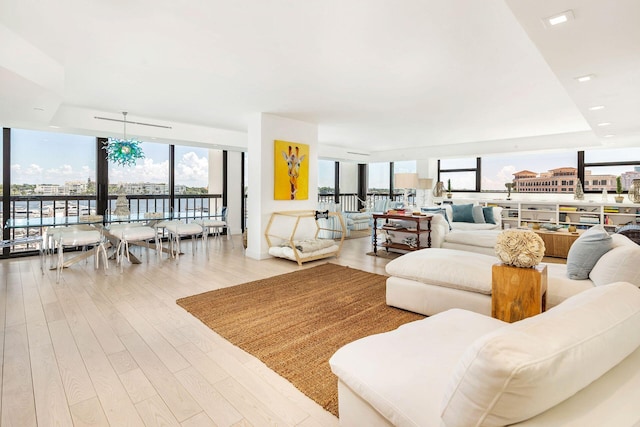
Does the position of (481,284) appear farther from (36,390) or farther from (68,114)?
(68,114)

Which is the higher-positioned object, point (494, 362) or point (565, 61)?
point (565, 61)

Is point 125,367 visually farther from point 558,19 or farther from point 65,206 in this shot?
point 65,206

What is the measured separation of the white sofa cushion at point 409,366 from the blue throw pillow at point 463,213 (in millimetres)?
5301

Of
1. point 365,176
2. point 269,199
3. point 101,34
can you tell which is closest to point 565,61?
point 101,34

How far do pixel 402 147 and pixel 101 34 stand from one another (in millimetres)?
7733

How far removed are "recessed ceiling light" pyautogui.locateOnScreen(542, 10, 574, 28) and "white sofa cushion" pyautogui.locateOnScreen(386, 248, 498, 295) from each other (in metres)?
1.76

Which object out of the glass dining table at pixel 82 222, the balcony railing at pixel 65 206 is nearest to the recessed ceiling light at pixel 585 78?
the balcony railing at pixel 65 206

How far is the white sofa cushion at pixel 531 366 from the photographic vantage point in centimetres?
76

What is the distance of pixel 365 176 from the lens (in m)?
11.0

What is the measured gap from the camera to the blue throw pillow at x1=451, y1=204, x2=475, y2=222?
667cm

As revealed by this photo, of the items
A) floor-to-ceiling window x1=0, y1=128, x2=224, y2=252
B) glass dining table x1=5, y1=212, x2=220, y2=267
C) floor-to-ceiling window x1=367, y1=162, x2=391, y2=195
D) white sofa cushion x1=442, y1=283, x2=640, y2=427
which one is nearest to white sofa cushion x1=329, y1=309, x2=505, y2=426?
white sofa cushion x1=442, y1=283, x2=640, y2=427

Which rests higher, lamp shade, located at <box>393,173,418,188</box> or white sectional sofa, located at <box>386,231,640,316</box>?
lamp shade, located at <box>393,173,418,188</box>

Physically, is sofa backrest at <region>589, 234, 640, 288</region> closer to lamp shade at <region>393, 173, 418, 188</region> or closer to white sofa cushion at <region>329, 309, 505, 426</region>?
white sofa cushion at <region>329, 309, 505, 426</region>

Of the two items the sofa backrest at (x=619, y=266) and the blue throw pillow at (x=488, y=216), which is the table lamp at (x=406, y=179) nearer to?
the blue throw pillow at (x=488, y=216)
